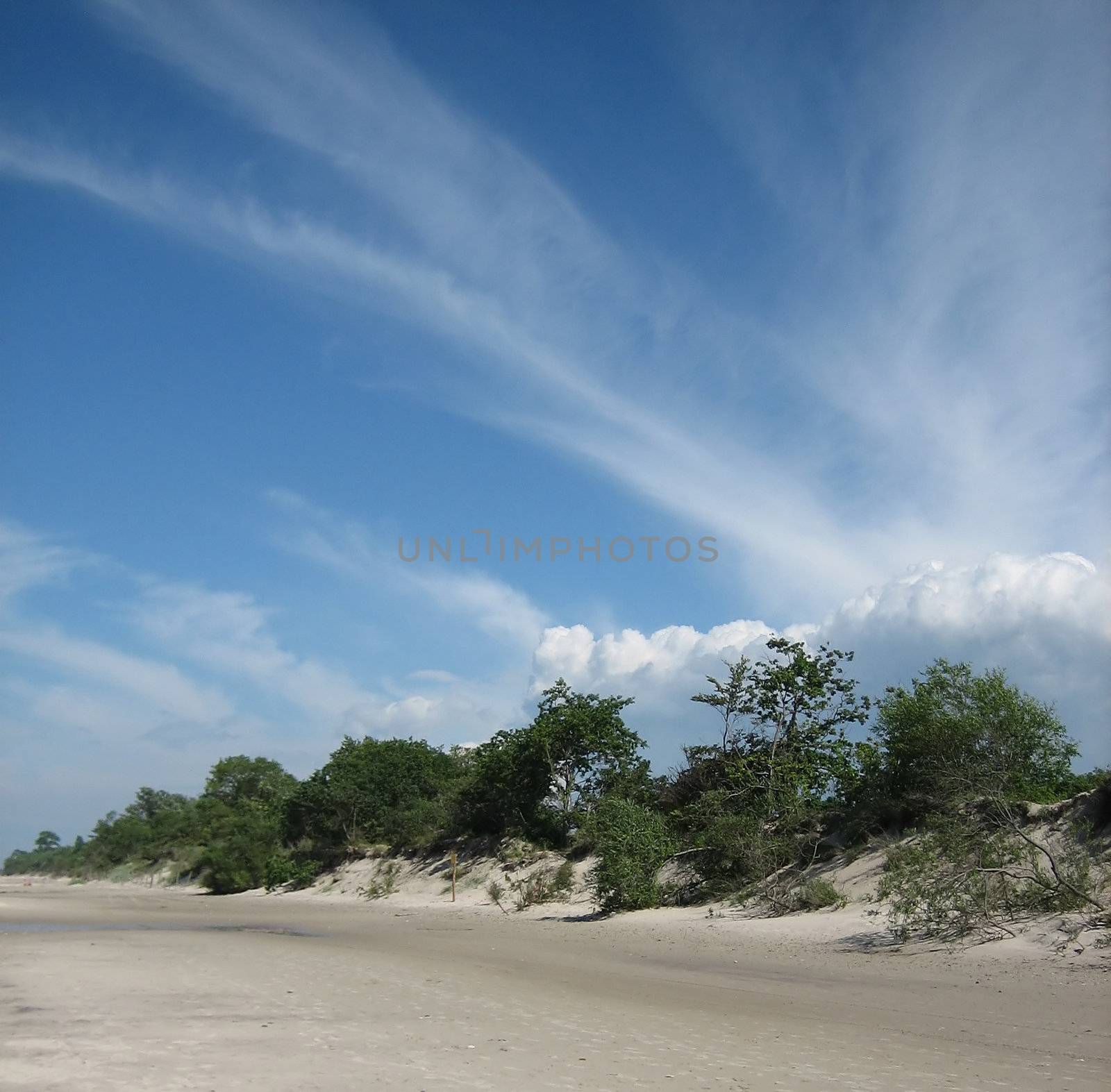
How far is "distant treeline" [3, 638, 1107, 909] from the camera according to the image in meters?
25.5

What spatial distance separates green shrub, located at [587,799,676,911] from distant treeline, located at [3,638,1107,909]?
47mm

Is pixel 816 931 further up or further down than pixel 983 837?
further down

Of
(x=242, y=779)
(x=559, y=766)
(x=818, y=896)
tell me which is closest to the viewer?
(x=818, y=896)

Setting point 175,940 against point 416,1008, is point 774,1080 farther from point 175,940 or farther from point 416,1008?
point 175,940

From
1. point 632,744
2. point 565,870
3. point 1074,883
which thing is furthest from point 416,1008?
point 632,744

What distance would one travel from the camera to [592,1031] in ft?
36.2

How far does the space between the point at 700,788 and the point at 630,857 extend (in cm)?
553

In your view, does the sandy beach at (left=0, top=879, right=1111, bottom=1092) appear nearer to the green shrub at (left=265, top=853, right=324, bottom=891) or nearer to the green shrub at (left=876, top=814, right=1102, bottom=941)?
the green shrub at (left=876, top=814, right=1102, bottom=941)

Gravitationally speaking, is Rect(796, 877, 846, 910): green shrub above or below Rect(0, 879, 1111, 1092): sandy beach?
above

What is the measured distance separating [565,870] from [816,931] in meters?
14.6

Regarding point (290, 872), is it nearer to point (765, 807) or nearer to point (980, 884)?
point (765, 807)

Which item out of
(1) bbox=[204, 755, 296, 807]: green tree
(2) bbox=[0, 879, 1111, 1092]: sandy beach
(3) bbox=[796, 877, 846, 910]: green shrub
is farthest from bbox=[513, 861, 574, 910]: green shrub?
(1) bbox=[204, 755, 296, 807]: green tree

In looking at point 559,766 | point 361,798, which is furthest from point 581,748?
point 361,798

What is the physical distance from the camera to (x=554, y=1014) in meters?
12.2
